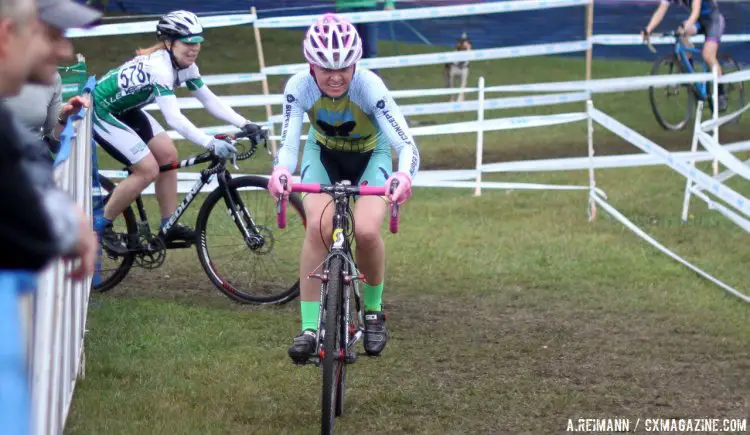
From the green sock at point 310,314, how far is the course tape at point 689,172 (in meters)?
3.24

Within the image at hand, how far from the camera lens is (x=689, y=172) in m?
9.20

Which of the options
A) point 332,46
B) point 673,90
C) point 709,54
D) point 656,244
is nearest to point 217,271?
point 332,46

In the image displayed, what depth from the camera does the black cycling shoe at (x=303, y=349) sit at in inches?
220

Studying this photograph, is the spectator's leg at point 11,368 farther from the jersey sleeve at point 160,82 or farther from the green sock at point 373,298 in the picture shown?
the jersey sleeve at point 160,82

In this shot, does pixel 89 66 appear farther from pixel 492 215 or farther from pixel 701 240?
pixel 701 240

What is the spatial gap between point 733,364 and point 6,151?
5.33 meters

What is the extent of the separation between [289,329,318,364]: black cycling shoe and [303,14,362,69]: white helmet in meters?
1.39

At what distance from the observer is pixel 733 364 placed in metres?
6.77

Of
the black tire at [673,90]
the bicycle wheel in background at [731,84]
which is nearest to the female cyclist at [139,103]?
the black tire at [673,90]

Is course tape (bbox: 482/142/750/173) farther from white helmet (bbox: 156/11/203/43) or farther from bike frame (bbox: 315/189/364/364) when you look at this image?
bike frame (bbox: 315/189/364/364)

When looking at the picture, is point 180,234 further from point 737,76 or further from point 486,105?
point 486,105

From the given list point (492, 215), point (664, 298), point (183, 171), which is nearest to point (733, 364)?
point (664, 298)

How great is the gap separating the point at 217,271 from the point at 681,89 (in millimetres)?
11244

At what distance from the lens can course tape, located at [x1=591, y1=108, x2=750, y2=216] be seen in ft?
26.0
